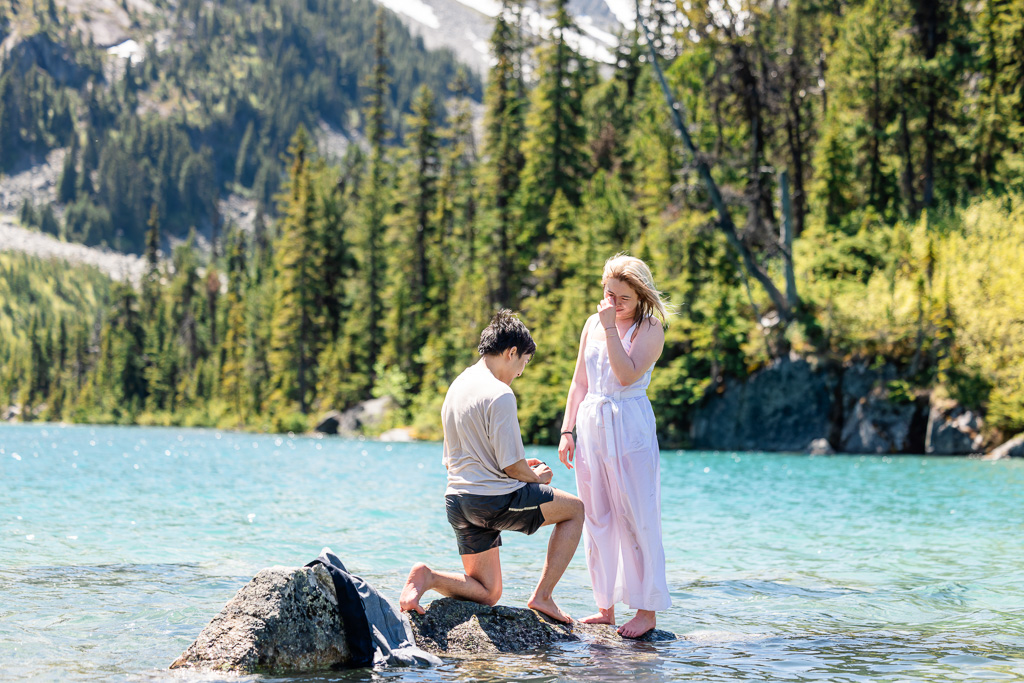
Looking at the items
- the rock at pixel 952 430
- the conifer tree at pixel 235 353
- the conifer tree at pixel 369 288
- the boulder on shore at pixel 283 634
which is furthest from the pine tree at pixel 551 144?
the boulder on shore at pixel 283 634

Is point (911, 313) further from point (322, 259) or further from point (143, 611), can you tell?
point (322, 259)

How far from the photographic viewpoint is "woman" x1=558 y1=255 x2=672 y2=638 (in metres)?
5.88

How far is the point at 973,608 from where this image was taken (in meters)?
7.77

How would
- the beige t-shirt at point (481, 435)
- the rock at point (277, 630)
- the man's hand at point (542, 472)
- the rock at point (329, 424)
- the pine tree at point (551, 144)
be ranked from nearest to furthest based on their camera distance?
1. the rock at point (277, 630)
2. the beige t-shirt at point (481, 435)
3. the man's hand at point (542, 472)
4. the pine tree at point (551, 144)
5. the rock at point (329, 424)

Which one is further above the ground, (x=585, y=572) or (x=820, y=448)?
(x=820, y=448)

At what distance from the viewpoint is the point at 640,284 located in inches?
235

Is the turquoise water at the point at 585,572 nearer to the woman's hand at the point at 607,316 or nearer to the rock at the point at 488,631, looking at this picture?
the rock at the point at 488,631

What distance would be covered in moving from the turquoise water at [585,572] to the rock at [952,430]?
877 cm

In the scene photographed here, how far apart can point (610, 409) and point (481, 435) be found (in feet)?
2.97

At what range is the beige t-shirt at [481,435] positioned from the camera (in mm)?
5465

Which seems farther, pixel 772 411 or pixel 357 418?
pixel 357 418

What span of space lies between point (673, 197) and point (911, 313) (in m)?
12.3

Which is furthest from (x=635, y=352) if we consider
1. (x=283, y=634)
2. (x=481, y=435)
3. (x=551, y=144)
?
(x=551, y=144)

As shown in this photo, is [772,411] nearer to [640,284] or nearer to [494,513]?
[640,284]
